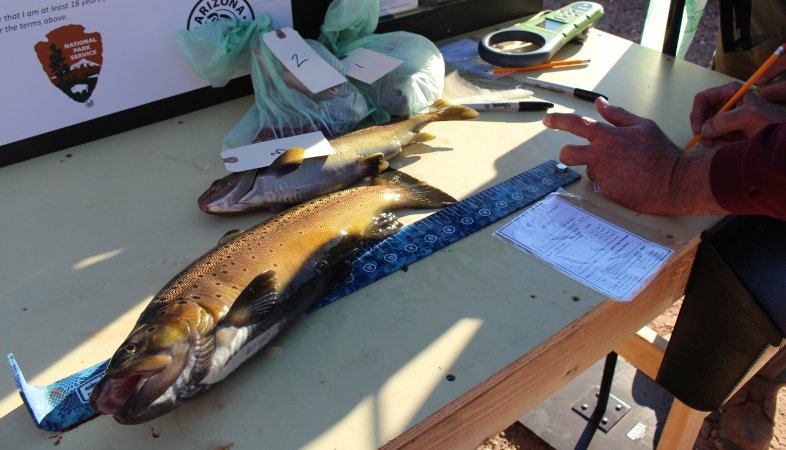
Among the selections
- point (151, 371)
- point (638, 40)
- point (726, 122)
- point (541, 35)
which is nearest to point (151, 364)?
point (151, 371)

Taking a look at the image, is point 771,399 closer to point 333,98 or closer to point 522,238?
point 522,238

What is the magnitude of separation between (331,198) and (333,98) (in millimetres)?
320

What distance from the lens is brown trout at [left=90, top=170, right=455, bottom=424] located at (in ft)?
2.30

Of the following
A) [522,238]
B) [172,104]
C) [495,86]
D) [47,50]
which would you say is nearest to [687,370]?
[522,238]

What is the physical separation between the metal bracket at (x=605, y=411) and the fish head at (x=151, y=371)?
1.42 metres

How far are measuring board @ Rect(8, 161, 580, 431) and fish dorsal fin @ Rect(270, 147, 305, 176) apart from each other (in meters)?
0.21

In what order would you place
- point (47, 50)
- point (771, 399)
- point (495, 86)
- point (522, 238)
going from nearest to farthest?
point (522, 238), point (47, 50), point (495, 86), point (771, 399)

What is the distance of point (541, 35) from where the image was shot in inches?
63.9

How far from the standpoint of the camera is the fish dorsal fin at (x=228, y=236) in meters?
0.93

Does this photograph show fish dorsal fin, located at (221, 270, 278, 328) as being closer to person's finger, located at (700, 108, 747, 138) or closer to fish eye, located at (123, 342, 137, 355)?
fish eye, located at (123, 342, 137, 355)

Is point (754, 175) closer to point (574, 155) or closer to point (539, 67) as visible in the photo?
point (574, 155)

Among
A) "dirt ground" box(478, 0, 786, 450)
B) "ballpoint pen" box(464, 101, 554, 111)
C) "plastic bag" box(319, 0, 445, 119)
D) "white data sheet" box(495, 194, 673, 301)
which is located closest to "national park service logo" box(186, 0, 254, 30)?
"plastic bag" box(319, 0, 445, 119)

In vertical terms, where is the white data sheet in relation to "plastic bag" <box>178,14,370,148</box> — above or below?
below

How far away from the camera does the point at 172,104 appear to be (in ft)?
4.41
